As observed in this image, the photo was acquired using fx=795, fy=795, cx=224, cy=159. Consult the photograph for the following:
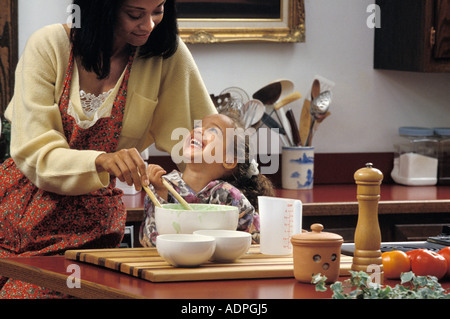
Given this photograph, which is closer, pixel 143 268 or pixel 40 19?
pixel 143 268

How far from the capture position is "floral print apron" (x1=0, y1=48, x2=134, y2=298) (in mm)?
1930

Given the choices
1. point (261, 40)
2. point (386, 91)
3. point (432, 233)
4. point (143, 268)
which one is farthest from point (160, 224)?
point (386, 91)

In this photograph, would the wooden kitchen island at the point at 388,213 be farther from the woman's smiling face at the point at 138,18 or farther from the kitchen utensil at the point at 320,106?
the woman's smiling face at the point at 138,18

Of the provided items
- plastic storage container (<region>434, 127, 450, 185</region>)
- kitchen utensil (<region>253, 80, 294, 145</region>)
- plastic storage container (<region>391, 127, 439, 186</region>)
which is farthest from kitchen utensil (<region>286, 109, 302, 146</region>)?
plastic storage container (<region>434, 127, 450, 185</region>)

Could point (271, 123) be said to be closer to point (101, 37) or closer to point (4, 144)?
point (4, 144)

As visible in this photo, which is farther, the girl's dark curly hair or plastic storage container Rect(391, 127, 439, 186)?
plastic storage container Rect(391, 127, 439, 186)

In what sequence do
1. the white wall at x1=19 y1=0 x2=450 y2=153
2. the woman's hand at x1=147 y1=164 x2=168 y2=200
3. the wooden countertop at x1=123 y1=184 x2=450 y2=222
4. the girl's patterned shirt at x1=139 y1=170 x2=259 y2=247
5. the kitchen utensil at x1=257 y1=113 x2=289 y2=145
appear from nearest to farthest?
the woman's hand at x1=147 y1=164 x2=168 y2=200
the girl's patterned shirt at x1=139 y1=170 x2=259 y2=247
the wooden countertop at x1=123 y1=184 x2=450 y2=222
the kitchen utensil at x1=257 y1=113 x2=289 y2=145
the white wall at x1=19 y1=0 x2=450 y2=153

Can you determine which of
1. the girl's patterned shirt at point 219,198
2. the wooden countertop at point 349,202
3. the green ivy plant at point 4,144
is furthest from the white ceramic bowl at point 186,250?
the green ivy plant at point 4,144

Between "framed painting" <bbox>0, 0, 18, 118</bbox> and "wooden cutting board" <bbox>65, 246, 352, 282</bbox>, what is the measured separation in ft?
4.90

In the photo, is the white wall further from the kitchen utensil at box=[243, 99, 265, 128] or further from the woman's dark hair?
the woman's dark hair

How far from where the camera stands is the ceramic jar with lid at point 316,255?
1.45 metres

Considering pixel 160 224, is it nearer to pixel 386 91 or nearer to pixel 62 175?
pixel 62 175
